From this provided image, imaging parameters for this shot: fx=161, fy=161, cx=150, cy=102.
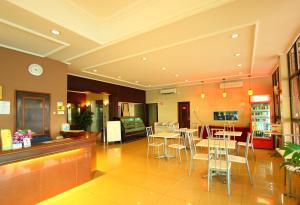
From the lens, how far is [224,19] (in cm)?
270

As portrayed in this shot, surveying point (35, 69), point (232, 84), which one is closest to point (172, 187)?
point (35, 69)

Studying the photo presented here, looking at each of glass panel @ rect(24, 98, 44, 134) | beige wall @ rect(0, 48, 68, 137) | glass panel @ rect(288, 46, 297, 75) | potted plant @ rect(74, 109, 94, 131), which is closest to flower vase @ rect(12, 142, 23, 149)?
beige wall @ rect(0, 48, 68, 137)

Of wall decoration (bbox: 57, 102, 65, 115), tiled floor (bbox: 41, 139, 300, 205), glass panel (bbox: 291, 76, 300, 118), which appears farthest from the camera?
wall decoration (bbox: 57, 102, 65, 115)

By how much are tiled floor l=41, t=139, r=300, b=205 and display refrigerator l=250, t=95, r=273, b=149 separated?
1773 mm

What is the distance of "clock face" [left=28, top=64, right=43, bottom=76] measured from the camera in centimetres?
414

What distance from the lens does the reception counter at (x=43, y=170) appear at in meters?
2.35

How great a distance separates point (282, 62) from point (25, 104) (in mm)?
6928

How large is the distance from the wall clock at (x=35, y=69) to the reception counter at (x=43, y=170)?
2.26 m

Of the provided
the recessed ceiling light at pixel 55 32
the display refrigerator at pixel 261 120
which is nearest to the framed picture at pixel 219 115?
the display refrigerator at pixel 261 120

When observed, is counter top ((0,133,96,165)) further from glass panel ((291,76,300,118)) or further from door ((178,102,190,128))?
door ((178,102,190,128))

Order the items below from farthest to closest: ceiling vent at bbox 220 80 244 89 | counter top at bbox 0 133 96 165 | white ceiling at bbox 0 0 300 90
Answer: ceiling vent at bbox 220 80 244 89
white ceiling at bbox 0 0 300 90
counter top at bbox 0 133 96 165

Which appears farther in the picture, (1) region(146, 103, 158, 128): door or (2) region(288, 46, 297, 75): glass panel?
(1) region(146, 103, 158, 128): door

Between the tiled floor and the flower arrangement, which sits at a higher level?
the flower arrangement

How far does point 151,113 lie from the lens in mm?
10883
